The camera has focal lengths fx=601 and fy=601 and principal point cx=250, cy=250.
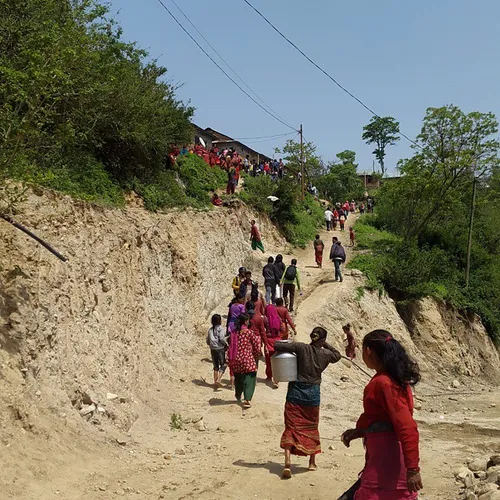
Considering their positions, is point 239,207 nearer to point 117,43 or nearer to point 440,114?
point 117,43

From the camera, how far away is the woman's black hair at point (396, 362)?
4.22m

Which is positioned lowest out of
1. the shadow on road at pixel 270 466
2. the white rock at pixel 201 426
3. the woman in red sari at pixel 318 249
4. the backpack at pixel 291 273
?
the shadow on road at pixel 270 466

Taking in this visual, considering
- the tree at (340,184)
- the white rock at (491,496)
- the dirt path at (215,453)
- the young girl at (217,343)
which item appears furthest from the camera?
the tree at (340,184)

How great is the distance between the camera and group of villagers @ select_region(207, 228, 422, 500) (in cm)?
418

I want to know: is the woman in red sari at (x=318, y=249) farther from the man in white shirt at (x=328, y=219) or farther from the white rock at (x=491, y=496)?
the white rock at (x=491, y=496)

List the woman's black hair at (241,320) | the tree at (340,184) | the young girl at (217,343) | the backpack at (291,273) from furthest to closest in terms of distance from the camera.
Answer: the tree at (340,184) < the backpack at (291,273) < the young girl at (217,343) < the woman's black hair at (241,320)

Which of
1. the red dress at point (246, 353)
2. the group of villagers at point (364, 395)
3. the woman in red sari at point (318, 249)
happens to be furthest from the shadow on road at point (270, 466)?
the woman in red sari at point (318, 249)

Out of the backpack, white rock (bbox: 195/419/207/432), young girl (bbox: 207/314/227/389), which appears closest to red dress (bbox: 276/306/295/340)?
young girl (bbox: 207/314/227/389)

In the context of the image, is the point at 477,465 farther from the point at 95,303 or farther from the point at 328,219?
the point at 328,219

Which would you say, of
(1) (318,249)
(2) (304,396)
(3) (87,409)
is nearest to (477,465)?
(2) (304,396)

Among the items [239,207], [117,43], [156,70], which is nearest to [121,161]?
[117,43]

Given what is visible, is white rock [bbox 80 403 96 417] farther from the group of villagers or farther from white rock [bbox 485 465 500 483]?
white rock [bbox 485 465 500 483]

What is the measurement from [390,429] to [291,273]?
12.8m

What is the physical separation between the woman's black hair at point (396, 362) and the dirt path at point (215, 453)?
10.4ft
